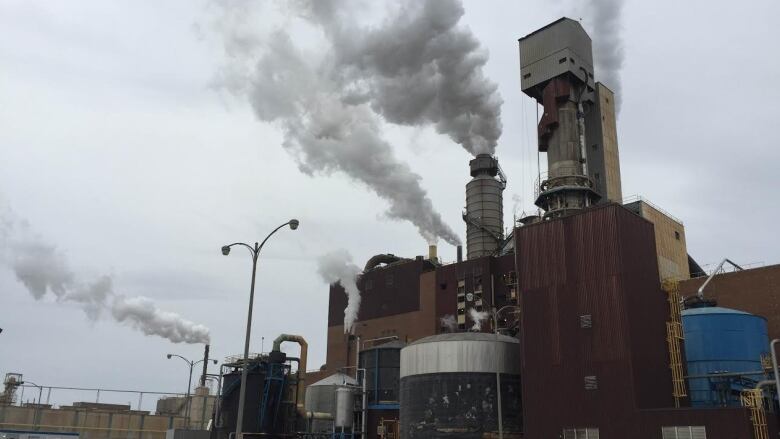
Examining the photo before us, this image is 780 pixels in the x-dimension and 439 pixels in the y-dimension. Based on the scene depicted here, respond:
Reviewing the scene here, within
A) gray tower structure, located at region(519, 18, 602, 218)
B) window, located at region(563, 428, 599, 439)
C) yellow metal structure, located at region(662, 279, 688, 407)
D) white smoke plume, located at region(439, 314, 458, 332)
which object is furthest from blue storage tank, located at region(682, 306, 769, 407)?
white smoke plume, located at region(439, 314, 458, 332)

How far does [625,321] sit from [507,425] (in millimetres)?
11346

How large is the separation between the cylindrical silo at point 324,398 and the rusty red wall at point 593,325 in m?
25.7

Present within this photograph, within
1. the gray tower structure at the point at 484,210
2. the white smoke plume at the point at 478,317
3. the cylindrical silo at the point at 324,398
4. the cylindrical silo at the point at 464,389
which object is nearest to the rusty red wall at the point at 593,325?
the cylindrical silo at the point at 464,389

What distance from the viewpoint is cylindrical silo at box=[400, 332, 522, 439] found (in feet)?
147

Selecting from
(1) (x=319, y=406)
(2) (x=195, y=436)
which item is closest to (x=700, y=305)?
(1) (x=319, y=406)

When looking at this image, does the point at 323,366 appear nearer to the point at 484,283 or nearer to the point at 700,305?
the point at 484,283

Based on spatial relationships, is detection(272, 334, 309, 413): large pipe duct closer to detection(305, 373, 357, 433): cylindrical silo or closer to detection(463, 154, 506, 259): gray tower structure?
detection(305, 373, 357, 433): cylindrical silo

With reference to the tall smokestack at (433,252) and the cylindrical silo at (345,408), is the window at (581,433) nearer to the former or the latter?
the cylindrical silo at (345,408)

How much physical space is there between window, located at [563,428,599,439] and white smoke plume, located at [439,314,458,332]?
32821 millimetres

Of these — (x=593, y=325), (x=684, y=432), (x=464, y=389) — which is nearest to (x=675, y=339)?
(x=593, y=325)

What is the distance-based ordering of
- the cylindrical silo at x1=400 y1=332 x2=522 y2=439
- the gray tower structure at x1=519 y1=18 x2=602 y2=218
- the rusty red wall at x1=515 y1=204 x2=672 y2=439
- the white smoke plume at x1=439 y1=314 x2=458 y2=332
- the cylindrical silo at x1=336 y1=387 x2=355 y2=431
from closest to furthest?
the rusty red wall at x1=515 y1=204 x2=672 y2=439 < the cylindrical silo at x1=400 y1=332 x2=522 y2=439 < the cylindrical silo at x1=336 y1=387 x2=355 y2=431 < the gray tower structure at x1=519 y1=18 x2=602 y2=218 < the white smoke plume at x1=439 y1=314 x2=458 y2=332

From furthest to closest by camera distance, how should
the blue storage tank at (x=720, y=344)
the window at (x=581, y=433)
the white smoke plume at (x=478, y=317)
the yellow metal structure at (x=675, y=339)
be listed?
the white smoke plume at (x=478, y=317) < the blue storage tank at (x=720, y=344) < the yellow metal structure at (x=675, y=339) < the window at (x=581, y=433)

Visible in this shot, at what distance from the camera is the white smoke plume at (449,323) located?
72.8 meters

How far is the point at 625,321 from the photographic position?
39.7m
